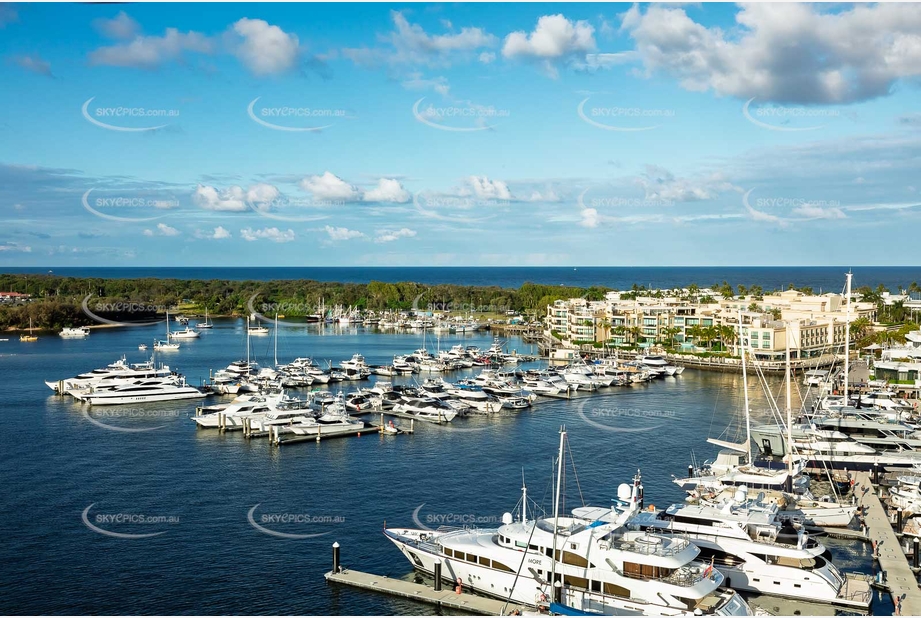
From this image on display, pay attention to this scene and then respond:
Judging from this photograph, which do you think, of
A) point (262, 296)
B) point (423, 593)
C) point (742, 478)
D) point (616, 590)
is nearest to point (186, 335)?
point (262, 296)

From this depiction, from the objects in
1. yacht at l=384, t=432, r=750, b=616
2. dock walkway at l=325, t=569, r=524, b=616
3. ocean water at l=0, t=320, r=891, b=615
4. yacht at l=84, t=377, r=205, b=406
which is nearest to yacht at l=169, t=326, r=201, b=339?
ocean water at l=0, t=320, r=891, b=615

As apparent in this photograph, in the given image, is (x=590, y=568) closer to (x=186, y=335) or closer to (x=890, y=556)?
(x=890, y=556)

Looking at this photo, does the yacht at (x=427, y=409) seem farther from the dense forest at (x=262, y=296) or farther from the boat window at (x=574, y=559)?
the dense forest at (x=262, y=296)

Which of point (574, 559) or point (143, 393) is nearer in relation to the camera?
point (574, 559)

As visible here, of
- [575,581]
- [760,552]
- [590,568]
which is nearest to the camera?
[590,568]

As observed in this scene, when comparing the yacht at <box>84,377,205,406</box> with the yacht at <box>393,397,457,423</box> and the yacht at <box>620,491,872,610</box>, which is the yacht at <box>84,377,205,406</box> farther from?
the yacht at <box>620,491,872,610</box>

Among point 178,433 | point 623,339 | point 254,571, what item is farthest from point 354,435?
point 623,339

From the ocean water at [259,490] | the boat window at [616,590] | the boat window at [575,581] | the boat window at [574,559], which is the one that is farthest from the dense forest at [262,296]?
the boat window at [616,590]
